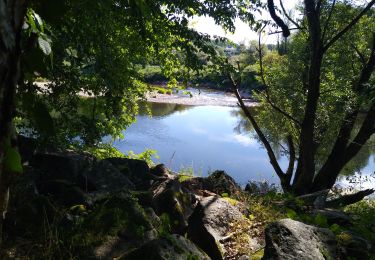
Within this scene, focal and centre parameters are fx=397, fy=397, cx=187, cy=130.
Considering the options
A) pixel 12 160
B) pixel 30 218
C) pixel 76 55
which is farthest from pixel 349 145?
pixel 12 160

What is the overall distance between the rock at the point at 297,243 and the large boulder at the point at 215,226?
1.01 metres

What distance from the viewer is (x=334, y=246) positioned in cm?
399

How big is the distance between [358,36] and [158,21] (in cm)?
857

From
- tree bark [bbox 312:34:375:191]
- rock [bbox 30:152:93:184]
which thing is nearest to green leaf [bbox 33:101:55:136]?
rock [bbox 30:152:93:184]

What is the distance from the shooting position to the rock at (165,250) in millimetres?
3223

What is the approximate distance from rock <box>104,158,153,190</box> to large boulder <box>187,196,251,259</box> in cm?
179

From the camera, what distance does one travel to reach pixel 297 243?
12.1 feet

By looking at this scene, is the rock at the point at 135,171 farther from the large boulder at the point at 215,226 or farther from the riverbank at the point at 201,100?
the riverbank at the point at 201,100

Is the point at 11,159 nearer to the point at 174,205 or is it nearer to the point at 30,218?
the point at 30,218

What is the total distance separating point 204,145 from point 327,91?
52.0 feet

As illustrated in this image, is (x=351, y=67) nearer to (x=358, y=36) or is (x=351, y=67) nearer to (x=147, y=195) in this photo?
(x=358, y=36)

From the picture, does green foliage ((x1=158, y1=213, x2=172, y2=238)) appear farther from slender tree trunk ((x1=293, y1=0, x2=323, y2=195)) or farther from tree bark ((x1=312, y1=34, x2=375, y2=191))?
tree bark ((x1=312, y1=34, x2=375, y2=191))

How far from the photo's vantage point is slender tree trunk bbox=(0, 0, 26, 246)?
61 centimetres

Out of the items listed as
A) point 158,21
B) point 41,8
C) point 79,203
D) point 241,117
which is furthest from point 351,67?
point 241,117
